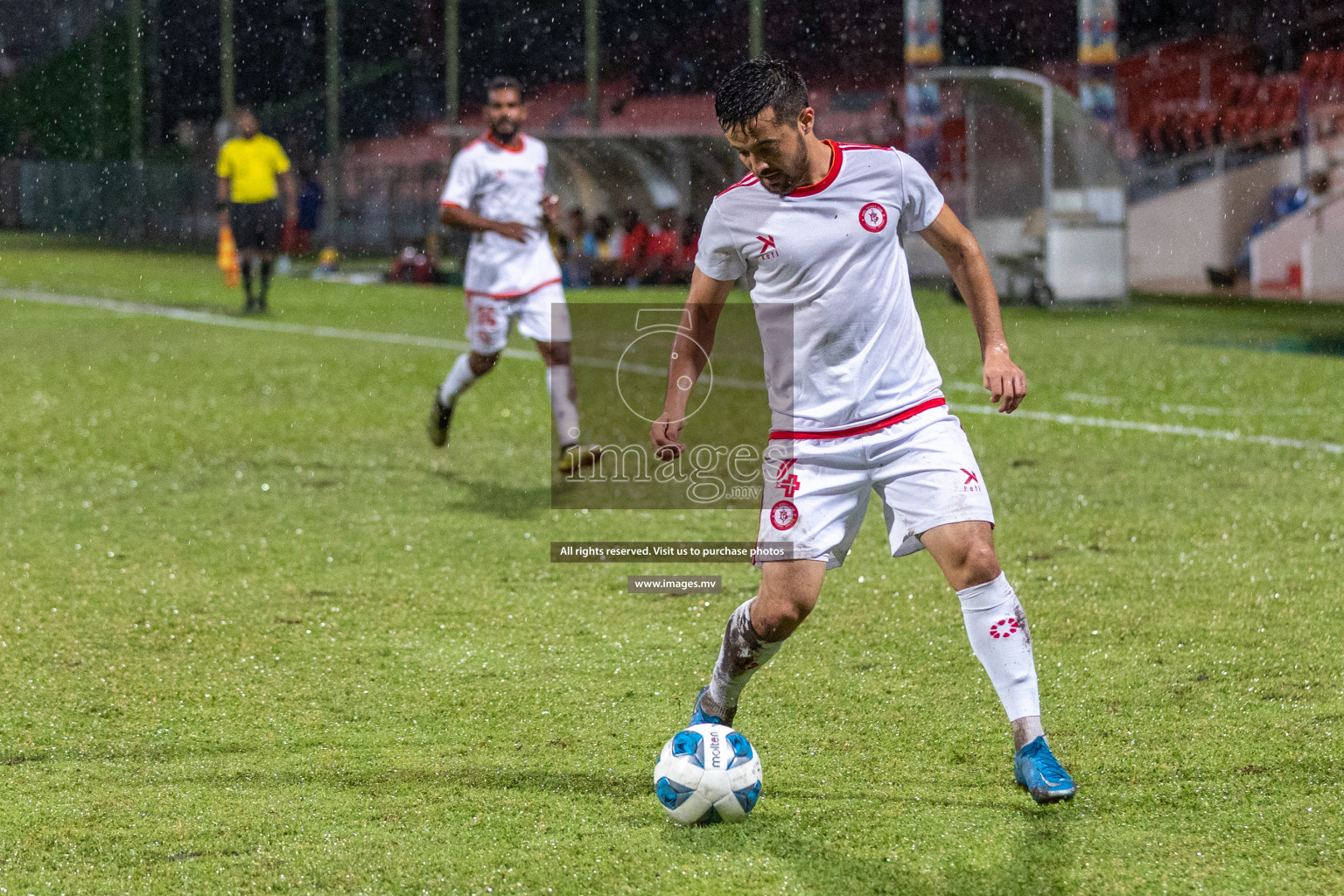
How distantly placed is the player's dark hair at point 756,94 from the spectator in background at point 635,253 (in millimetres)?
18098

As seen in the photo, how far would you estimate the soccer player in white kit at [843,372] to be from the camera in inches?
128

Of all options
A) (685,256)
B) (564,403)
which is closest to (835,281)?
(564,403)

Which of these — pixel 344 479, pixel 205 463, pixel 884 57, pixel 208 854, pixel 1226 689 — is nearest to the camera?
pixel 208 854

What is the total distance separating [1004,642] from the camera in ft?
10.7

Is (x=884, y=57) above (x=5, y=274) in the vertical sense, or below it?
above

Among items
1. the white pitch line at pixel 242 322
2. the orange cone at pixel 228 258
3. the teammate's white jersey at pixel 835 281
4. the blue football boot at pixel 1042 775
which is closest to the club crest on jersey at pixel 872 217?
the teammate's white jersey at pixel 835 281

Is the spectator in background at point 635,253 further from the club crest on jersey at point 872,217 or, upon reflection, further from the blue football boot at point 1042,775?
the blue football boot at point 1042,775

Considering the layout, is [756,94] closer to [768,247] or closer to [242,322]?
[768,247]

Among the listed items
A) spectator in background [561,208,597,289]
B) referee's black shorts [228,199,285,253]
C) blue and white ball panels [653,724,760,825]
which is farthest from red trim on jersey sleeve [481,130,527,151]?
spectator in background [561,208,597,289]

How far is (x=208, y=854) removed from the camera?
305 cm

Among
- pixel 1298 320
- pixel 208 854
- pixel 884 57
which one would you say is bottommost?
pixel 208 854

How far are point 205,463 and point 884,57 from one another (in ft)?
38.0

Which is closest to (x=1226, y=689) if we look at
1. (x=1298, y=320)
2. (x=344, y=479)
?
(x=344, y=479)

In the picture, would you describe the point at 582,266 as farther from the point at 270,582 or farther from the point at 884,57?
the point at 270,582
